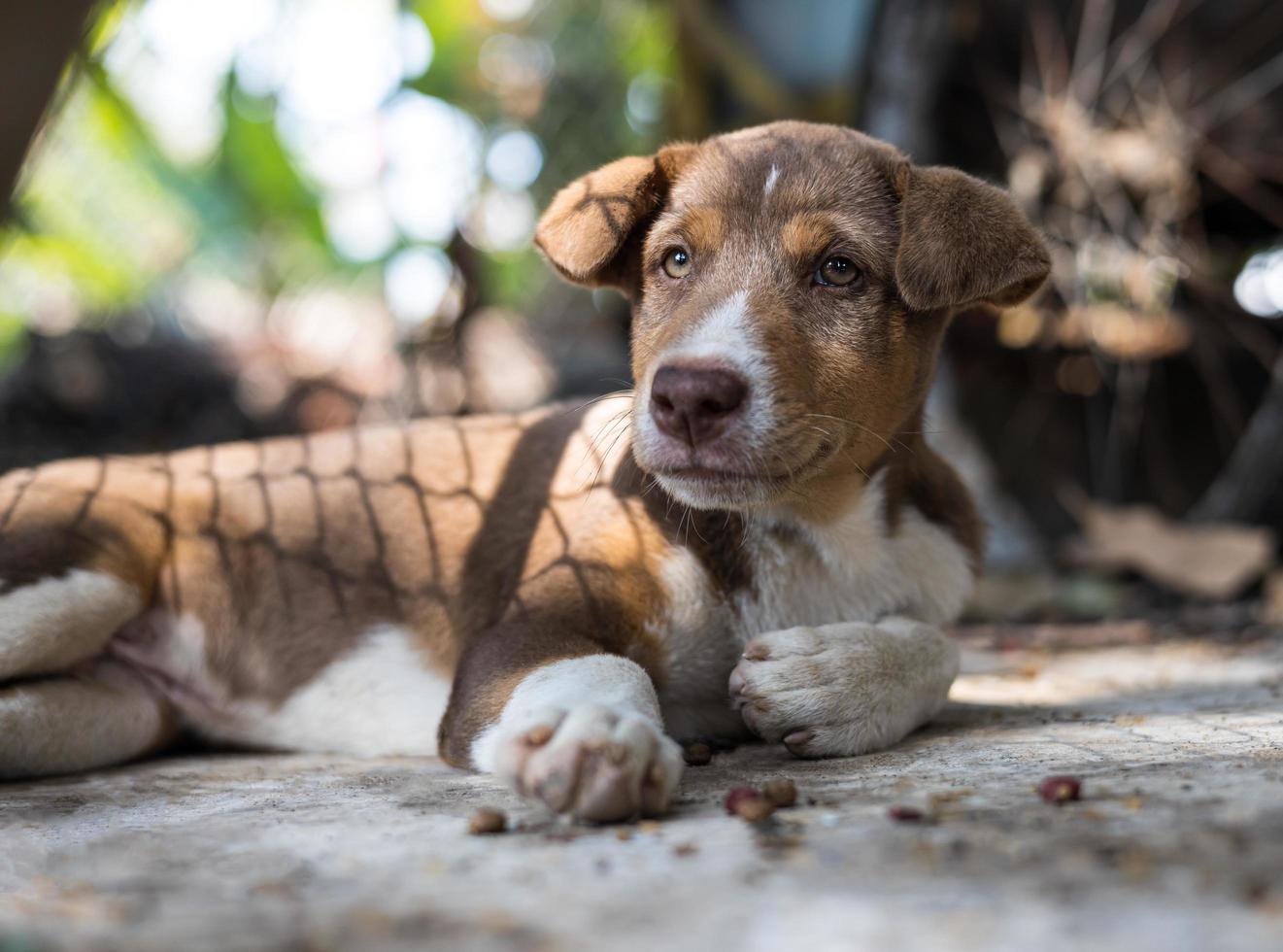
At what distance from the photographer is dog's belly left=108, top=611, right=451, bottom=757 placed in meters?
3.71

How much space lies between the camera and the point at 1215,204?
782 cm

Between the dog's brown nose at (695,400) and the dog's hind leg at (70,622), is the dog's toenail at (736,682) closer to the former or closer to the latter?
the dog's brown nose at (695,400)

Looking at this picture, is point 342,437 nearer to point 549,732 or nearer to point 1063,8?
point 549,732

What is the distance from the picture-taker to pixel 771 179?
340 centimetres

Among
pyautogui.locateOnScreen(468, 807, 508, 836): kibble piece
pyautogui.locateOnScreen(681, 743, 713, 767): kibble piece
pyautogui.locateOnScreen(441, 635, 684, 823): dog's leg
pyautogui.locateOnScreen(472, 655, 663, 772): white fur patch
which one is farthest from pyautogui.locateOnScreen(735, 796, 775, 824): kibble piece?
pyautogui.locateOnScreen(681, 743, 713, 767): kibble piece

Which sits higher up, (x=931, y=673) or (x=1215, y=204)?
(x=1215, y=204)

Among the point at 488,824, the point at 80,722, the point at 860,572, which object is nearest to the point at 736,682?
the point at 860,572

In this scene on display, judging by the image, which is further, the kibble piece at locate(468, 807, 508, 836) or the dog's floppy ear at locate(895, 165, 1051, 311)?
the dog's floppy ear at locate(895, 165, 1051, 311)

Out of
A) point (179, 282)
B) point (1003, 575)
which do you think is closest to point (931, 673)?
point (1003, 575)

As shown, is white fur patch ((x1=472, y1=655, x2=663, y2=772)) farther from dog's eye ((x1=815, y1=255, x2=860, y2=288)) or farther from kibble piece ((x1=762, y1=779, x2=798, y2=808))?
dog's eye ((x1=815, y1=255, x2=860, y2=288))

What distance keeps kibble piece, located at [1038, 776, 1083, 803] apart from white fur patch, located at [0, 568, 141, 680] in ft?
9.08

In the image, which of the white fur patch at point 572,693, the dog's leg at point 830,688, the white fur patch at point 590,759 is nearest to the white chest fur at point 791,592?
the dog's leg at point 830,688

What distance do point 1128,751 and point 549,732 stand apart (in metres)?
1.37

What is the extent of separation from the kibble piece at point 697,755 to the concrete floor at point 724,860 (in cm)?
8
